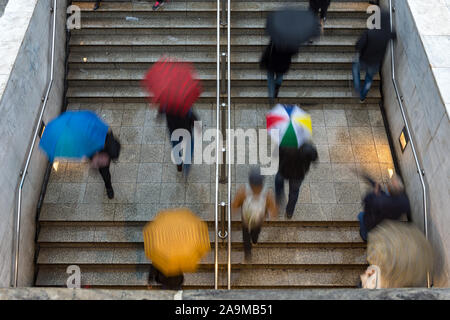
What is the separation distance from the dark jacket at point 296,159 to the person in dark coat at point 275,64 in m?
2.05

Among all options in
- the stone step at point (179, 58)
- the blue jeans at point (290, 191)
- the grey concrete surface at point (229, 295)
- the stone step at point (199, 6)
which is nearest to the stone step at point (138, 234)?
the blue jeans at point (290, 191)

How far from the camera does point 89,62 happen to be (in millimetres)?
7301

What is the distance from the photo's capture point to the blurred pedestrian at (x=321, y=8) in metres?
7.10

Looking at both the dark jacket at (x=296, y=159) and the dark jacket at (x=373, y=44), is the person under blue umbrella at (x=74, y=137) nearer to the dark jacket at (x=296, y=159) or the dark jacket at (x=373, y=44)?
the dark jacket at (x=296, y=159)

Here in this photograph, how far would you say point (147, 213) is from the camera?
595 cm

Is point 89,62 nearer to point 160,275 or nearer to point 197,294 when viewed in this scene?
point 160,275

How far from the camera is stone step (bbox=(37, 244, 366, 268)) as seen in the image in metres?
5.62

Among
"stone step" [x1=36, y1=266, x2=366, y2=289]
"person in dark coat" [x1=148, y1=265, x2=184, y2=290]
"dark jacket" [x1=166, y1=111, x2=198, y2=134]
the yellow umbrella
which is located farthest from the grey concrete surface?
"dark jacket" [x1=166, y1=111, x2=198, y2=134]

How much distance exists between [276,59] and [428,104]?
2439 mm

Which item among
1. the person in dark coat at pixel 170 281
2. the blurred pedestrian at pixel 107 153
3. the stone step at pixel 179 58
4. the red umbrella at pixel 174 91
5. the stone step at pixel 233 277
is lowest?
the person in dark coat at pixel 170 281

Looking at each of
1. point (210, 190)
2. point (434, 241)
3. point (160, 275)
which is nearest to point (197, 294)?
point (160, 275)

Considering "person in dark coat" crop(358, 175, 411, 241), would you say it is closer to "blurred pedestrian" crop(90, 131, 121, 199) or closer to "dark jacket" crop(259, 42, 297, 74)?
"dark jacket" crop(259, 42, 297, 74)

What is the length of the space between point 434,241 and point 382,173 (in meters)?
1.47
